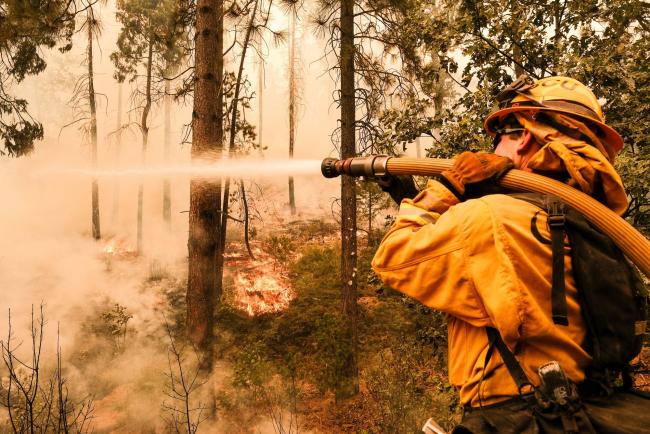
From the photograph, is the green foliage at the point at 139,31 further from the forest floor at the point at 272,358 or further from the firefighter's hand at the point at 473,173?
the firefighter's hand at the point at 473,173

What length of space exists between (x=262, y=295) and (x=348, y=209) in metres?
5.78

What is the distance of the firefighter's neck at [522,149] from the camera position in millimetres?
1694

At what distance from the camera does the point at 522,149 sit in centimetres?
172

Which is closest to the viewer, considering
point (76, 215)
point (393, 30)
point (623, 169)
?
point (623, 169)

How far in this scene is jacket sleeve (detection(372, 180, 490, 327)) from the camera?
4.58ft

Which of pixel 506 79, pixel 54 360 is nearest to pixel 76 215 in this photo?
pixel 54 360

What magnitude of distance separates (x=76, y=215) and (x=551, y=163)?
29024 mm

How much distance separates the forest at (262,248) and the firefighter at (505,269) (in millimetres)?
1780

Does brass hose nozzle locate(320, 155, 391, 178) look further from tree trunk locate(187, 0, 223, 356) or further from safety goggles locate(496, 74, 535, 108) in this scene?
tree trunk locate(187, 0, 223, 356)

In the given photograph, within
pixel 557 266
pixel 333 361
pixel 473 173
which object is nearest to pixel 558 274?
pixel 557 266

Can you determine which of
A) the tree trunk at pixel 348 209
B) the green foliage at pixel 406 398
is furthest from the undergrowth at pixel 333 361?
the tree trunk at pixel 348 209

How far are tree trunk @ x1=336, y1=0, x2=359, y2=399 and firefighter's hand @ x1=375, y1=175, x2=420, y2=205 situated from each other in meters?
5.67

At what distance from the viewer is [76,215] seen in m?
25.6

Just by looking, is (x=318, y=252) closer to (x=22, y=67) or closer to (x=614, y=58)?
(x=22, y=67)
